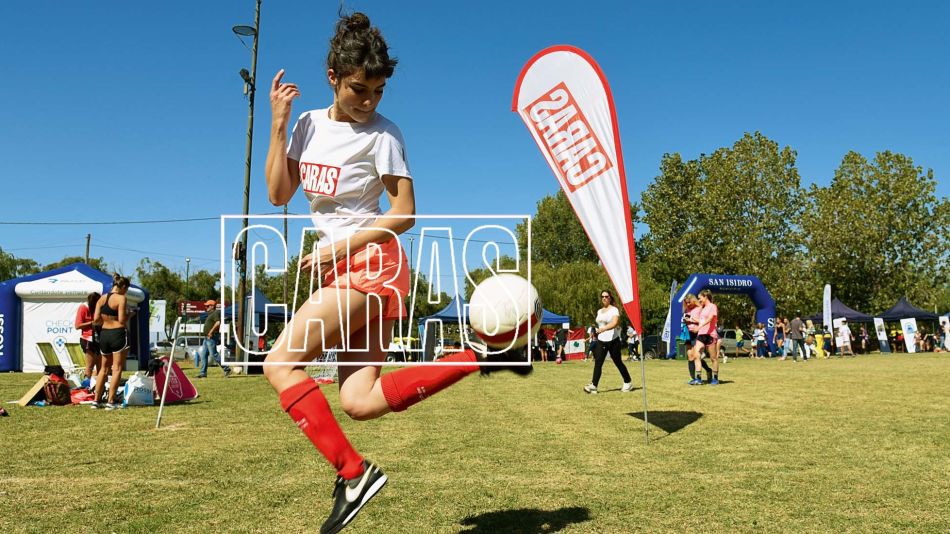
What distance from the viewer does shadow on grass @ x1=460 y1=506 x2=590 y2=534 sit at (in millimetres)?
3314

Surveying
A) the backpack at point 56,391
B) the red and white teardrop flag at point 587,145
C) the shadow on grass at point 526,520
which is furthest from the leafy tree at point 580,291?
the shadow on grass at point 526,520

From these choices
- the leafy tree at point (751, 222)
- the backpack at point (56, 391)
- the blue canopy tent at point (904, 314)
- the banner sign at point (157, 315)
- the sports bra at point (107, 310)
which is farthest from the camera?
the leafy tree at point (751, 222)

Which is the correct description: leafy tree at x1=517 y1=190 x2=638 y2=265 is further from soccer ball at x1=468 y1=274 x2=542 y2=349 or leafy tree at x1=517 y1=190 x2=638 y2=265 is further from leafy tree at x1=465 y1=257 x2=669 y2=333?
soccer ball at x1=468 y1=274 x2=542 y2=349

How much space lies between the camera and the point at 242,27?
16.7 metres

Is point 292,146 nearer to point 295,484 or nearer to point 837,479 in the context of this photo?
point 295,484

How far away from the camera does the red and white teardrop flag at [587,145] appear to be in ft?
21.0

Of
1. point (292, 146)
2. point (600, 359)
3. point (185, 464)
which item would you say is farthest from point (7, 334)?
point (292, 146)

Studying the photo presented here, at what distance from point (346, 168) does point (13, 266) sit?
274 feet

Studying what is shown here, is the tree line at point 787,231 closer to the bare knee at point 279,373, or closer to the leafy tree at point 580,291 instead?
the leafy tree at point 580,291

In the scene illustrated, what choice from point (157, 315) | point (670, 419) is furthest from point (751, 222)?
point (670, 419)

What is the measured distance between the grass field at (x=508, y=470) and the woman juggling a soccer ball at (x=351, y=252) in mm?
795

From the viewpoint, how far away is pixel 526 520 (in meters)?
3.48

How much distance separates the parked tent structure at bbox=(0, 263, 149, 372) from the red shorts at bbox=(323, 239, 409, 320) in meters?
20.3

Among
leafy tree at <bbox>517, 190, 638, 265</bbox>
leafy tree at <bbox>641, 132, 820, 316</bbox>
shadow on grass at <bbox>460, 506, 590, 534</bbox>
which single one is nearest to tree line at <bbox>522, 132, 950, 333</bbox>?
leafy tree at <bbox>641, 132, 820, 316</bbox>
